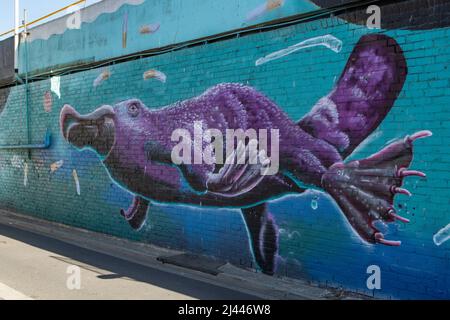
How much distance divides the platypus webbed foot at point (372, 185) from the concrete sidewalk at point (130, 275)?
2.96 feet

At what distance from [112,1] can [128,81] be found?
186 centimetres

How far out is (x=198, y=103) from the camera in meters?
7.54

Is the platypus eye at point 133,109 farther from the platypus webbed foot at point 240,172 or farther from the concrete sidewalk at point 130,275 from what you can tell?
the concrete sidewalk at point 130,275

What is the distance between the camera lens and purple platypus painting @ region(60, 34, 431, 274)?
536cm

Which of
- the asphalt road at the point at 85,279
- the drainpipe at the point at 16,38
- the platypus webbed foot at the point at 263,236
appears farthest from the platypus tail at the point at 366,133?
the drainpipe at the point at 16,38

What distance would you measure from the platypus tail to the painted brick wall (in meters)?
0.09

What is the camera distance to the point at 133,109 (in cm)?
877

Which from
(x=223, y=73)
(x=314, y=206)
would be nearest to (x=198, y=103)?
(x=223, y=73)

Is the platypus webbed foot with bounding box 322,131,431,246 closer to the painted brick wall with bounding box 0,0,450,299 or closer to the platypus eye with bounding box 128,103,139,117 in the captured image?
the painted brick wall with bounding box 0,0,450,299

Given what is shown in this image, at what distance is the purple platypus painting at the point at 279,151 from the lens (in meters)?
5.36

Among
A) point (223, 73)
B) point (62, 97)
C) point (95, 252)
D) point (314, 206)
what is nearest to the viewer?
point (314, 206)

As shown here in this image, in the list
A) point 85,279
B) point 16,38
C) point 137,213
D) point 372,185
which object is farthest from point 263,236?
point 16,38

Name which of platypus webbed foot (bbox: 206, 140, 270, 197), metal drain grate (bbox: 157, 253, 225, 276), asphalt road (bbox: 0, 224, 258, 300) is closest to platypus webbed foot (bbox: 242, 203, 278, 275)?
platypus webbed foot (bbox: 206, 140, 270, 197)
